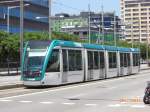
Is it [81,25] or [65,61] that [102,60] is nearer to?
[65,61]

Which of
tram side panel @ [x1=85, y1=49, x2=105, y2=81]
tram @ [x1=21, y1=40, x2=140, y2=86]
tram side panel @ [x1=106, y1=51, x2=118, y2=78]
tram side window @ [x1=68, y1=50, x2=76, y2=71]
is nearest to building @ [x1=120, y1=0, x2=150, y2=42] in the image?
tram side panel @ [x1=106, y1=51, x2=118, y2=78]

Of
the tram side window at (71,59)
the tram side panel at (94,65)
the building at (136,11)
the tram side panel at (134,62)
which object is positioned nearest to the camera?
the tram side window at (71,59)

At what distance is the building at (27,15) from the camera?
10041 cm

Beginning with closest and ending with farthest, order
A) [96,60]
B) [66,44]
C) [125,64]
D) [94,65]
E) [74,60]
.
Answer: [66,44], [74,60], [94,65], [96,60], [125,64]

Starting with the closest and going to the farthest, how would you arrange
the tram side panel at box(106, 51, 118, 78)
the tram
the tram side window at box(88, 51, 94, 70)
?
the tram < the tram side window at box(88, 51, 94, 70) < the tram side panel at box(106, 51, 118, 78)

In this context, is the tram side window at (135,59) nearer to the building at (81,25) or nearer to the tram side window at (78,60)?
the tram side window at (78,60)

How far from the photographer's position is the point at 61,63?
30500mm

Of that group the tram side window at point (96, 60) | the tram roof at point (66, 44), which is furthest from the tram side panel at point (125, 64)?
the tram roof at point (66, 44)

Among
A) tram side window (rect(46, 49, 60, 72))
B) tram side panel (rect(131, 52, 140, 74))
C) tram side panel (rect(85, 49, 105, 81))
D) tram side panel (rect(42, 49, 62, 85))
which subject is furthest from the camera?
tram side panel (rect(131, 52, 140, 74))

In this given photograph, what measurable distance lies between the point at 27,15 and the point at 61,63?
83.6 m

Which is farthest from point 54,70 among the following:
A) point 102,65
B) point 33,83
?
point 102,65

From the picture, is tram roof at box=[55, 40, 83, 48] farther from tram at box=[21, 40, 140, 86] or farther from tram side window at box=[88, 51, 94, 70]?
tram side window at box=[88, 51, 94, 70]

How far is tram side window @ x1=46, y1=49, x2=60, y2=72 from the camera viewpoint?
29427 millimetres

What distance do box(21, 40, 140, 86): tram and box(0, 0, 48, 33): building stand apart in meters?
60.8
